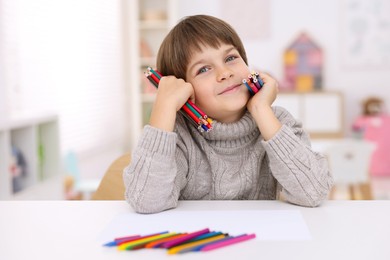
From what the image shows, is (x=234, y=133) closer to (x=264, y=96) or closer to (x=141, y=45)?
(x=264, y=96)

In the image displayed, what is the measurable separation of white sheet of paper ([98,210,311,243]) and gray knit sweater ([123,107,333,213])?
0.23ft

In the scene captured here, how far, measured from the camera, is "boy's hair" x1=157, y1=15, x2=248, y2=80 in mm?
1304

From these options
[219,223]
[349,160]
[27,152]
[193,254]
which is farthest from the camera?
[349,160]

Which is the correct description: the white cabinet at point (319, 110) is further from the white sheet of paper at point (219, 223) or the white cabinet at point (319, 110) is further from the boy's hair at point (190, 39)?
the white sheet of paper at point (219, 223)

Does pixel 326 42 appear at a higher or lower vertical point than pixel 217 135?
higher

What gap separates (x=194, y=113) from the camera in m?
1.22

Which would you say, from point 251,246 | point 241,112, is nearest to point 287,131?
point 241,112

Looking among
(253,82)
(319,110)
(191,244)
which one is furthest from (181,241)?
(319,110)

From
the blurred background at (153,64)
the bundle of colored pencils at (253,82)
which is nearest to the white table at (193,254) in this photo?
the bundle of colored pencils at (253,82)

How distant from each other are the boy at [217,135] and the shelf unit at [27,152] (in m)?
1.34

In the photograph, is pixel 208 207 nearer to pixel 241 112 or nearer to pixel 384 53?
pixel 241 112

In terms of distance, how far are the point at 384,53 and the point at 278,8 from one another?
1187 mm

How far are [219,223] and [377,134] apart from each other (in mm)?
4894

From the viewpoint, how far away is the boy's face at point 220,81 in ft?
4.12
